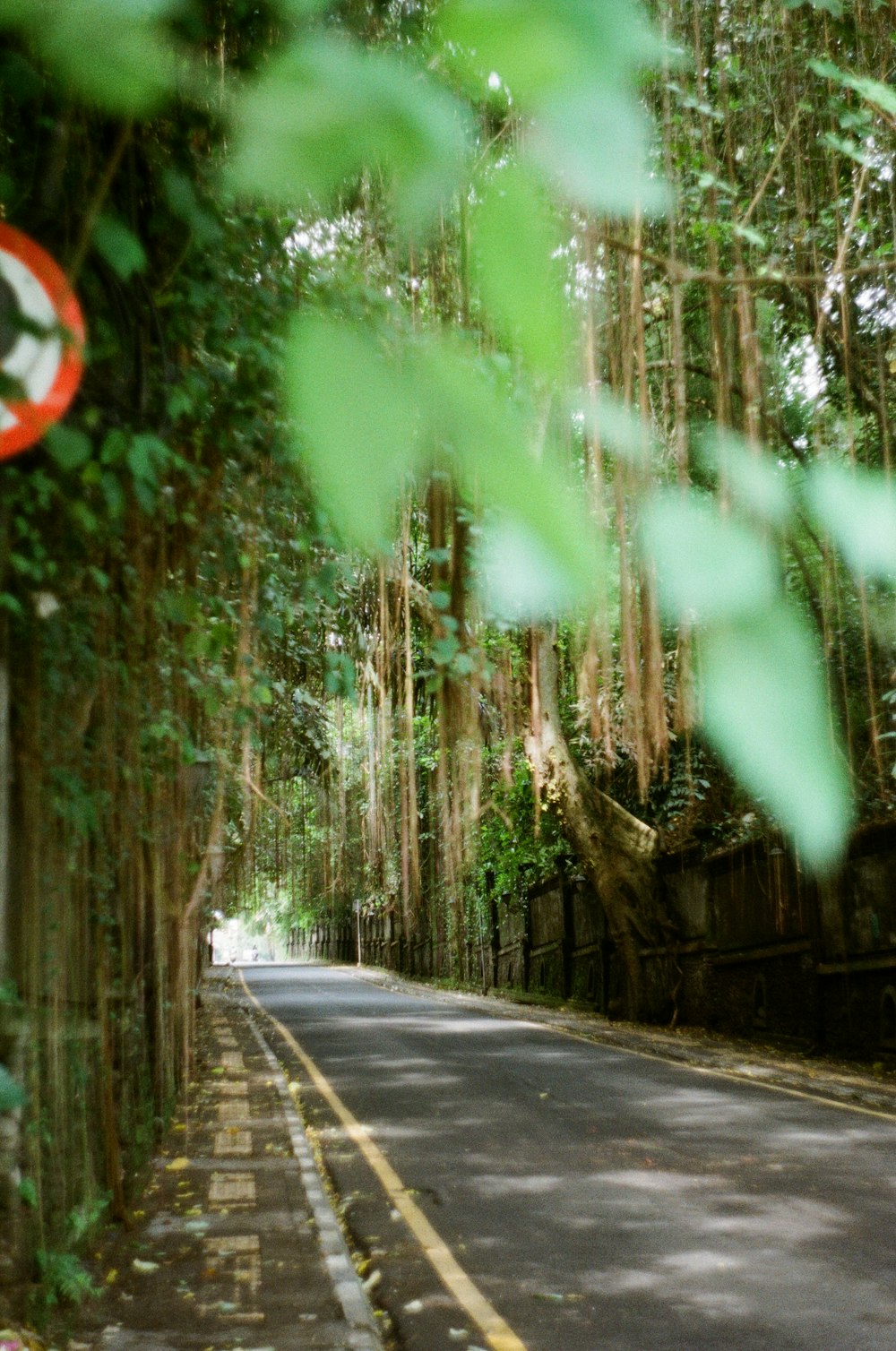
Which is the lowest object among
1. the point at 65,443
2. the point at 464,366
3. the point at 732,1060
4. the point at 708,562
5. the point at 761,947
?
the point at 732,1060

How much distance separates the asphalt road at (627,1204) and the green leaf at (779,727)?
4.27m

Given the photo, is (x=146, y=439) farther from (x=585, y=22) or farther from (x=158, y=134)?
(x=585, y=22)

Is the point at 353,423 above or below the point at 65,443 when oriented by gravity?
below

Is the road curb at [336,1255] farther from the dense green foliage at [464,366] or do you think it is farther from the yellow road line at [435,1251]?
the dense green foliage at [464,366]

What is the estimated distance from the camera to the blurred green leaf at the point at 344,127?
844 mm

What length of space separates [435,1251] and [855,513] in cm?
570

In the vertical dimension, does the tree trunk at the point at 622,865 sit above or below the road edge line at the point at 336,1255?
above

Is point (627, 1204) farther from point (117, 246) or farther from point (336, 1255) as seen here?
point (117, 246)

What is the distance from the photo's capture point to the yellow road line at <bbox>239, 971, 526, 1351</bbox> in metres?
4.75

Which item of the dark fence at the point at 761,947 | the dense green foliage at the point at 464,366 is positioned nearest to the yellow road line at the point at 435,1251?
the dense green foliage at the point at 464,366

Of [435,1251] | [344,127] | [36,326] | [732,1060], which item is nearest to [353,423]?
[344,127]

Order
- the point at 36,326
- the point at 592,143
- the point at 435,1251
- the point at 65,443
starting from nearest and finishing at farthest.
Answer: the point at 592,143, the point at 36,326, the point at 65,443, the point at 435,1251

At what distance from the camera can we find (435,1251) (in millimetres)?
5902

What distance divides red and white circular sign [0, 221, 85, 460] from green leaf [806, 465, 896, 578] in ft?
2.29
